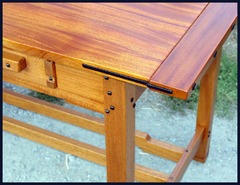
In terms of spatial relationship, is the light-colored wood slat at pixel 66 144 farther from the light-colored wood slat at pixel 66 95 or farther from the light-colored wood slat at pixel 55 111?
the light-colored wood slat at pixel 66 95

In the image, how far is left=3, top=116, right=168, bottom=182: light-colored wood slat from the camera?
221cm

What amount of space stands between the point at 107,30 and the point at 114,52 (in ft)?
0.38

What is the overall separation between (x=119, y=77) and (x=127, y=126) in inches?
8.7

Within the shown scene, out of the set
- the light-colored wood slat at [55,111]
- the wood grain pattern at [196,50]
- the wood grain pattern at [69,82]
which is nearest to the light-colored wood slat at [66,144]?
the light-colored wood slat at [55,111]

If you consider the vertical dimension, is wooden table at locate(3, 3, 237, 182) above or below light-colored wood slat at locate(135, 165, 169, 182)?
above

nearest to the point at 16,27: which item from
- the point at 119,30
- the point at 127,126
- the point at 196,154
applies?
the point at 119,30

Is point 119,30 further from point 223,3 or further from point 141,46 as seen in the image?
point 223,3

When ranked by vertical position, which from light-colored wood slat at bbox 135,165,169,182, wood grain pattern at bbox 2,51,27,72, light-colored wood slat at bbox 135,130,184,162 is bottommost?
light-colored wood slat at bbox 135,165,169,182

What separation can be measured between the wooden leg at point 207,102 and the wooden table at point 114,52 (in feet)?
1.10

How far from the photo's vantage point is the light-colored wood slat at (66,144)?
7.25 ft

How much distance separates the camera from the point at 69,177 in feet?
7.88

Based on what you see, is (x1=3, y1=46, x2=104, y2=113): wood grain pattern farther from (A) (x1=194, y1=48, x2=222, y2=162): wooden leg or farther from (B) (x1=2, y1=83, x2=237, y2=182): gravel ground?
(B) (x1=2, y1=83, x2=237, y2=182): gravel ground

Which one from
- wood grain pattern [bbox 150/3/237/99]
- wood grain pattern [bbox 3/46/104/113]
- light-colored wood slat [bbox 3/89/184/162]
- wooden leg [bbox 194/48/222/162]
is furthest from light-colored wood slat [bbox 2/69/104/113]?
light-colored wood slat [bbox 3/89/184/162]

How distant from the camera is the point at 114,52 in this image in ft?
5.24
